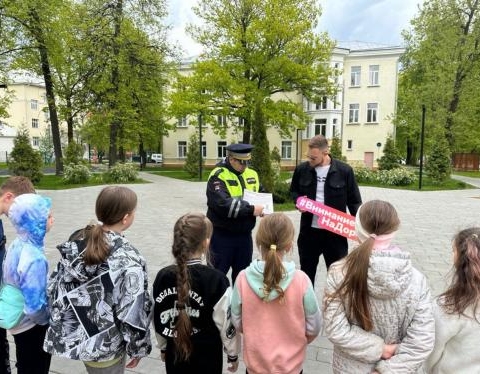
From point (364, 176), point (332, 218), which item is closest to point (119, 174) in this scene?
point (364, 176)

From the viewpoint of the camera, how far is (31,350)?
251 centimetres

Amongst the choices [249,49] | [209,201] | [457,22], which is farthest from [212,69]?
[209,201]

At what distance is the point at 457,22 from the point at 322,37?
10559 millimetres

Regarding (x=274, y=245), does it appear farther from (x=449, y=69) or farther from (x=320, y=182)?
(x=449, y=69)

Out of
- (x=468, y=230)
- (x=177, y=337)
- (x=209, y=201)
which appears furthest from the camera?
(x=209, y=201)

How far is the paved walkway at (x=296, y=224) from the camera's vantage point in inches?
142

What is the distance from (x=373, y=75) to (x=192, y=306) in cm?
4302

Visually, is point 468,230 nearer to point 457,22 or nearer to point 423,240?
point 423,240

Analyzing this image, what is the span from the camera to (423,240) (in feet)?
27.4

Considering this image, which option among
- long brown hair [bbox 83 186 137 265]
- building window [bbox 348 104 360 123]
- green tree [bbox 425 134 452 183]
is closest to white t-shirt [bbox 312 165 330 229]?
long brown hair [bbox 83 186 137 265]

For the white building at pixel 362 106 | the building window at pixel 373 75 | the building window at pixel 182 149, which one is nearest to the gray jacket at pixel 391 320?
the white building at pixel 362 106

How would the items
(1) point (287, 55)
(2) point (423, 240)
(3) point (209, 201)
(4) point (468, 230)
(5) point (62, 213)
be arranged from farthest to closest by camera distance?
(1) point (287, 55) → (5) point (62, 213) → (2) point (423, 240) → (3) point (209, 201) → (4) point (468, 230)

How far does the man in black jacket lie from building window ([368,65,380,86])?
132 feet

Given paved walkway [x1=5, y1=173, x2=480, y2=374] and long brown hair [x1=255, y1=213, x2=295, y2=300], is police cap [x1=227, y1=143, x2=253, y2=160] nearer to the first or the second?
long brown hair [x1=255, y1=213, x2=295, y2=300]
